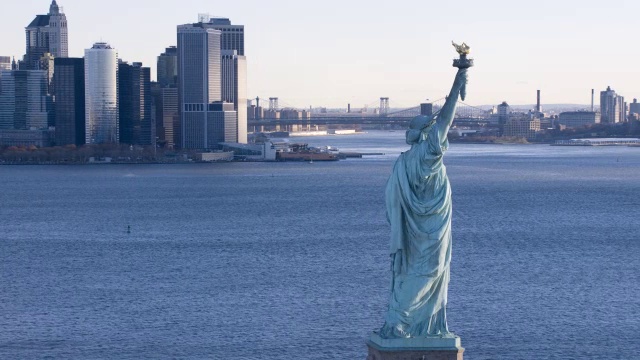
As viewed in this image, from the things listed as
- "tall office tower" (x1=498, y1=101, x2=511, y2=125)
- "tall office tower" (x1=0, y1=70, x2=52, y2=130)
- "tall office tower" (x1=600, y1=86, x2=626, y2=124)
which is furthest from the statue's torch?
"tall office tower" (x1=600, y1=86, x2=626, y2=124)

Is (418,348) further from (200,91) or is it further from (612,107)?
(612,107)

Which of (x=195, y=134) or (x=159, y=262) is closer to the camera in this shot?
(x=159, y=262)

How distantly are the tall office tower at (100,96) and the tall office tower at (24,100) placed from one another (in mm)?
6993

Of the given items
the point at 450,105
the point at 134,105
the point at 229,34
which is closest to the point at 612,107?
the point at 229,34

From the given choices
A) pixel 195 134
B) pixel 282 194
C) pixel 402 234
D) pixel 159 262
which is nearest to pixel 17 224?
pixel 159 262

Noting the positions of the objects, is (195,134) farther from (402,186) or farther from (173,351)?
(402,186)

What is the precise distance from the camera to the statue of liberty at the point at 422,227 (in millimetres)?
A: 8820

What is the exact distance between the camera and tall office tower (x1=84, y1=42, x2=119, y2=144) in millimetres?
110938

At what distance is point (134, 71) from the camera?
380 feet

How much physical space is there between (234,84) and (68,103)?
52.1ft

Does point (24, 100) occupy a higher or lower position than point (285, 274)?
higher

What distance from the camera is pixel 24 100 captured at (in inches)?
4761

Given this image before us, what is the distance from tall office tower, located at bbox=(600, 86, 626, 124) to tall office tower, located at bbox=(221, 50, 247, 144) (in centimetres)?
7685

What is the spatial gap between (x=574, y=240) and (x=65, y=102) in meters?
81.5
